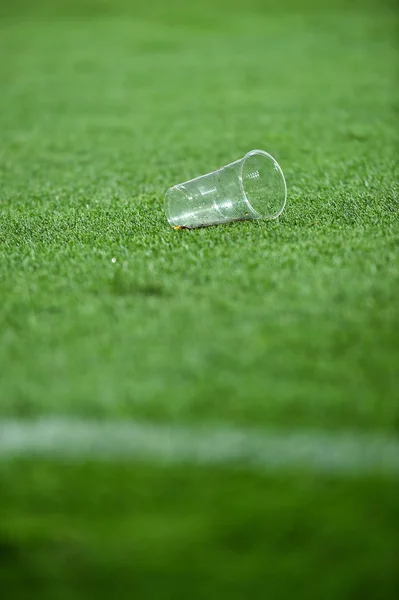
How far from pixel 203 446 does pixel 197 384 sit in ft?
1.17

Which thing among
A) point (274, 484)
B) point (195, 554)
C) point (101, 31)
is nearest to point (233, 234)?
point (274, 484)

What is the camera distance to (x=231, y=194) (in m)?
4.72

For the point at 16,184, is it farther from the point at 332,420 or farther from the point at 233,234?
the point at 332,420

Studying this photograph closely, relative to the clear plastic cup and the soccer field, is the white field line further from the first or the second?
the clear plastic cup

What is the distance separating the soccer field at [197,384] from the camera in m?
2.10

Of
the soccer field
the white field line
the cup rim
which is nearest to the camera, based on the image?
the soccer field

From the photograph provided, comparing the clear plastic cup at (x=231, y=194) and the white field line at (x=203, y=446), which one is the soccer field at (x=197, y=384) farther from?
the clear plastic cup at (x=231, y=194)

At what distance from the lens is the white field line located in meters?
2.47

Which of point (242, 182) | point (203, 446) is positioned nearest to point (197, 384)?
point (203, 446)

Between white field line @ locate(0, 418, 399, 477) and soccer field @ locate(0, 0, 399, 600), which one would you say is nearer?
soccer field @ locate(0, 0, 399, 600)

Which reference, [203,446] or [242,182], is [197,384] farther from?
[242,182]

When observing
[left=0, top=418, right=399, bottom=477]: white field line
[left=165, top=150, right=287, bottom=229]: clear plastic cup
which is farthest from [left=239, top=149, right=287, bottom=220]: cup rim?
[left=0, top=418, right=399, bottom=477]: white field line

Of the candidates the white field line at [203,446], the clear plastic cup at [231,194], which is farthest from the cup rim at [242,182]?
the white field line at [203,446]

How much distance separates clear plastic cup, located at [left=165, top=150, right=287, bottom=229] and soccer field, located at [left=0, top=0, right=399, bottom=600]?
0.37 feet
